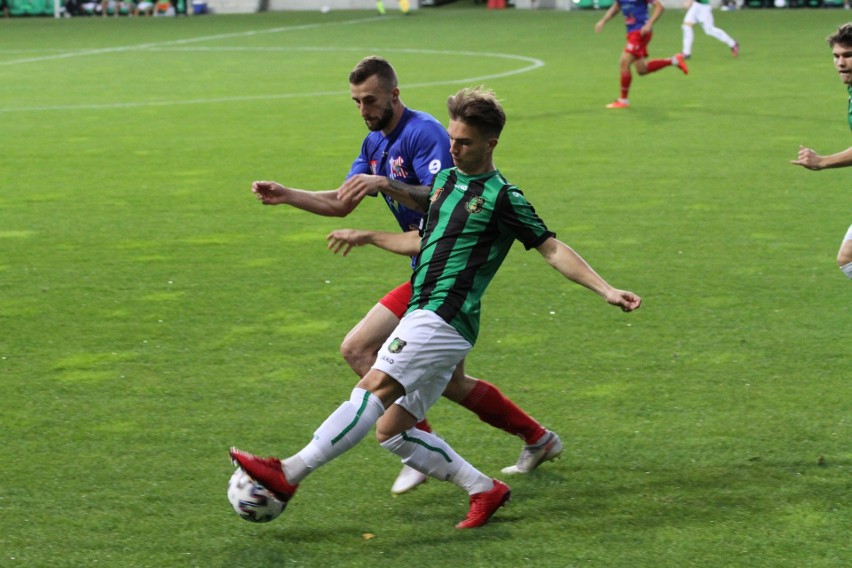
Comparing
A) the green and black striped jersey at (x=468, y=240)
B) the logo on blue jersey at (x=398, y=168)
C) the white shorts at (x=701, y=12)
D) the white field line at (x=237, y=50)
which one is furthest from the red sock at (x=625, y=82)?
the green and black striped jersey at (x=468, y=240)

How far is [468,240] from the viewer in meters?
5.52

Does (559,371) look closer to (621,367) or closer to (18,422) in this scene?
(621,367)

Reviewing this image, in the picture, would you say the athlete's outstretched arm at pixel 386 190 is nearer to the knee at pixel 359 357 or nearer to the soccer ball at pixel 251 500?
the knee at pixel 359 357

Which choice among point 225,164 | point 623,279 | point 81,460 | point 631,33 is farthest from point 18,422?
point 631,33

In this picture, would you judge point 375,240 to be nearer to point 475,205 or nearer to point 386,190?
point 386,190

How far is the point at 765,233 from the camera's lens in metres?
11.4

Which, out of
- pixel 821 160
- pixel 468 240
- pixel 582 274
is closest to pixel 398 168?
pixel 468 240

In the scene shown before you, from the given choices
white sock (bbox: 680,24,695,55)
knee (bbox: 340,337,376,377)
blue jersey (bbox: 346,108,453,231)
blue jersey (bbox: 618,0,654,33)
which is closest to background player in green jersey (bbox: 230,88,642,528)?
blue jersey (bbox: 346,108,453,231)

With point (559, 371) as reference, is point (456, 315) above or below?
above

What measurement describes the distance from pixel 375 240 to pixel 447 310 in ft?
1.65

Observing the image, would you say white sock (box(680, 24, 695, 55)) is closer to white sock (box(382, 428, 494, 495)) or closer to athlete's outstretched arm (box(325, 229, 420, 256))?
athlete's outstretched arm (box(325, 229, 420, 256))

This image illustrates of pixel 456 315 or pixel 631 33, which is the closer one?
pixel 456 315

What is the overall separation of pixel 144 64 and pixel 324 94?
7.37m

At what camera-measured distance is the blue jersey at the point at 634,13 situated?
66.5 feet
